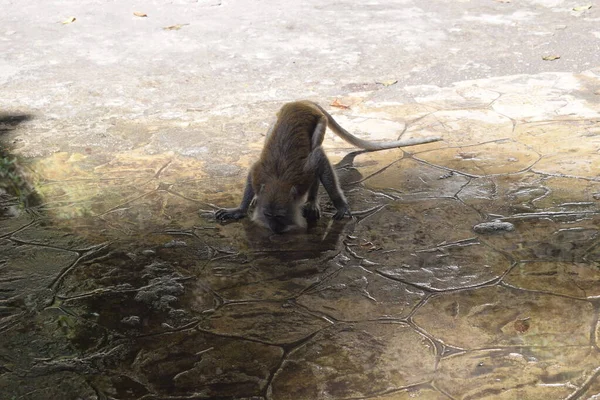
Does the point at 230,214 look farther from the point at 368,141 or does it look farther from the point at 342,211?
the point at 368,141

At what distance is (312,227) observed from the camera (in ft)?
17.9

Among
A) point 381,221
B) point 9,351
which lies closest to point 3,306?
point 9,351

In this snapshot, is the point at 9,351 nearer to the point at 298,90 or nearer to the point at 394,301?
the point at 394,301

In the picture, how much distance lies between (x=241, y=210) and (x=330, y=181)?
0.70 meters

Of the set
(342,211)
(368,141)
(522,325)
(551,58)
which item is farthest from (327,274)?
(551,58)

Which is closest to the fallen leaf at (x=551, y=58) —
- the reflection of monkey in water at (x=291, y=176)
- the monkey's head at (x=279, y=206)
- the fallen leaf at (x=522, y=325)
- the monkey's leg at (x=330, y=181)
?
the reflection of monkey in water at (x=291, y=176)

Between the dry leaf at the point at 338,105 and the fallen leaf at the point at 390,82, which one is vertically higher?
the dry leaf at the point at 338,105

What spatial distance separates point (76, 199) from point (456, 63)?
15.7 ft

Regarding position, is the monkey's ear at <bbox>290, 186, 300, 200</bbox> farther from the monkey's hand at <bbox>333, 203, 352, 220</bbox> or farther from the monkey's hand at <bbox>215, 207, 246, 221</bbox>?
the monkey's hand at <bbox>215, 207, 246, 221</bbox>

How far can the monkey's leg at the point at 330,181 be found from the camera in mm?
5422

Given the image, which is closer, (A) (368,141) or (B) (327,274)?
(B) (327,274)

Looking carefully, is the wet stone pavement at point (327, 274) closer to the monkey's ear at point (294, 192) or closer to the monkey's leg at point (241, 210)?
the monkey's leg at point (241, 210)

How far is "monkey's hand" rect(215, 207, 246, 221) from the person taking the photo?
219 inches

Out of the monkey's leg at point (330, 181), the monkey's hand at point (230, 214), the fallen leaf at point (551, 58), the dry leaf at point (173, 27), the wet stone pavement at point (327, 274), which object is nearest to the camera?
the wet stone pavement at point (327, 274)
